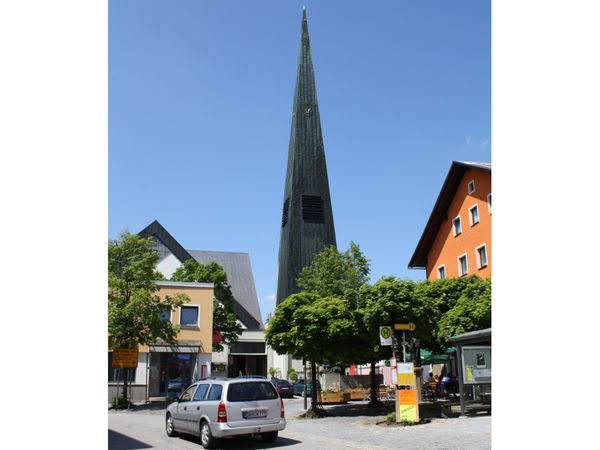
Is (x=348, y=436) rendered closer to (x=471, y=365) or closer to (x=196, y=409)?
(x=196, y=409)

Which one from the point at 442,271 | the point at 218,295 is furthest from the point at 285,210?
the point at 442,271

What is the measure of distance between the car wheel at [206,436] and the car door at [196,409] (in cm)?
25

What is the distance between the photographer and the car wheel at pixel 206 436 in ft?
37.7

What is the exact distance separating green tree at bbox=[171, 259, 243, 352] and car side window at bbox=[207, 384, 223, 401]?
30029 millimetres

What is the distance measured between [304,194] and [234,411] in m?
52.1

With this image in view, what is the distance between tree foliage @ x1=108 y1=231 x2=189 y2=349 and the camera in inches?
953

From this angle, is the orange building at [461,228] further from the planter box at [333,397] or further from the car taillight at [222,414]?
the car taillight at [222,414]

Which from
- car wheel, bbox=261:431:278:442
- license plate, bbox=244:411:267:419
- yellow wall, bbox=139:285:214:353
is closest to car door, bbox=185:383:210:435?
license plate, bbox=244:411:267:419

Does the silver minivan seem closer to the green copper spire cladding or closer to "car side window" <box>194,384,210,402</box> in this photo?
"car side window" <box>194,384,210,402</box>

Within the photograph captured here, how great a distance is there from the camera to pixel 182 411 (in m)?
13.2
